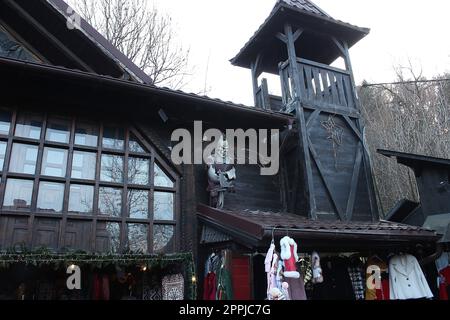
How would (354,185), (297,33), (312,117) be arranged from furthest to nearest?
(297,33) < (312,117) < (354,185)

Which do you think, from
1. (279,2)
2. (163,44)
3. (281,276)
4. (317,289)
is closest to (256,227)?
(281,276)

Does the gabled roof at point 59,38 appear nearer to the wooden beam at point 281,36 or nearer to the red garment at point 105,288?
the red garment at point 105,288

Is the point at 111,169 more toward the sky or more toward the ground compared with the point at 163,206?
more toward the sky

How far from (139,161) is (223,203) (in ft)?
6.48

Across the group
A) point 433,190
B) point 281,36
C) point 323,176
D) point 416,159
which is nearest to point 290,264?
point 323,176

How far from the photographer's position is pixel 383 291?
24.9 ft

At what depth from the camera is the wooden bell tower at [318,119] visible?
917cm

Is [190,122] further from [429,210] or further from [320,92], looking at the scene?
[429,210]

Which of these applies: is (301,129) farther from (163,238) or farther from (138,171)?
(163,238)

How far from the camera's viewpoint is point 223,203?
793 centimetres

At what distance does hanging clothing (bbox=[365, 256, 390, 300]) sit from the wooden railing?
14.2 ft

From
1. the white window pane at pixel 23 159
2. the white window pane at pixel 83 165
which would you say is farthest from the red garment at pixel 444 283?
the white window pane at pixel 23 159

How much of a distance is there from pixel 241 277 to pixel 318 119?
195 inches

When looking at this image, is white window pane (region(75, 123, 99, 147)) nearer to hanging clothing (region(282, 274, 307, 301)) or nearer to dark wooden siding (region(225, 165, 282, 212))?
dark wooden siding (region(225, 165, 282, 212))
